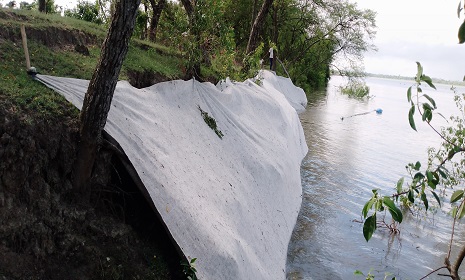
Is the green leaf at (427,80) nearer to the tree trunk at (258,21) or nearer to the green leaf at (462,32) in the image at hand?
the green leaf at (462,32)

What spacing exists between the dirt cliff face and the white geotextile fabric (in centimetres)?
32

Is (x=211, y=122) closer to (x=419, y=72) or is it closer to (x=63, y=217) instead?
(x=63, y=217)

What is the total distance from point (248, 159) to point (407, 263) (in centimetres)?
273

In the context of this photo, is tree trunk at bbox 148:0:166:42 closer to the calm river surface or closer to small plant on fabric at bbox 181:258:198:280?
the calm river surface

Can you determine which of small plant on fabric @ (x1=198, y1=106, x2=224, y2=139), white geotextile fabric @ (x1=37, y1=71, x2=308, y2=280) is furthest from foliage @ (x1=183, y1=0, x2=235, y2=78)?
small plant on fabric @ (x1=198, y1=106, x2=224, y2=139)

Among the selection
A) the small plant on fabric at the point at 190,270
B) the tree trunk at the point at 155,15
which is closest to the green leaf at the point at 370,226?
the small plant on fabric at the point at 190,270

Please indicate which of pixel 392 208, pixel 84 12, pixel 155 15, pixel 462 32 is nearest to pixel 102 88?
pixel 392 208

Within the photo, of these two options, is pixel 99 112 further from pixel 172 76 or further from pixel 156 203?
pixel 172 76

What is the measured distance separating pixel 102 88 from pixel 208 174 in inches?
68.9

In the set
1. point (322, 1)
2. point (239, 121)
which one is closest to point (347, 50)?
point (322, 1)

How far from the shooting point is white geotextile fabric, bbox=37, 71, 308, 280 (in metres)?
3.97

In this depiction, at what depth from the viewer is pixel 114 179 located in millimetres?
4148

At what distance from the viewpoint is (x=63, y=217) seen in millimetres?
3518

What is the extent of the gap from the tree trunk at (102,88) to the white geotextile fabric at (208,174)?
0.89 ft
